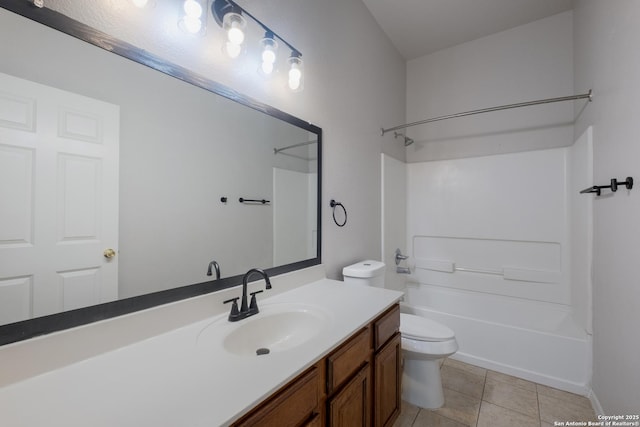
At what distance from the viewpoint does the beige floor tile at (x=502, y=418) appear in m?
1.58

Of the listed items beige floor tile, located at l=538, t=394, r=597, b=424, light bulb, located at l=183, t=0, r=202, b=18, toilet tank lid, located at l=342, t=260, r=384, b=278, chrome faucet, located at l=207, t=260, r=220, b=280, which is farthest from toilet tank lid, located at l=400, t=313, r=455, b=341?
light bulb, located at l=183, t=0, r=202, b=18

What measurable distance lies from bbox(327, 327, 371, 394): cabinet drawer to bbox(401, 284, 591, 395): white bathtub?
5.28 feet

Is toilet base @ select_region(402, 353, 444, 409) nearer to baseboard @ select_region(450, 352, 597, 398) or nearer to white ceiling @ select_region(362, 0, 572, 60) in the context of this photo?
baseboard @ select_region(450, 352, 597, 398)

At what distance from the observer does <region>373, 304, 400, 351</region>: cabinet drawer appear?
1195mm

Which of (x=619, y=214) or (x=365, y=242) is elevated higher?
(x=619, y=214)

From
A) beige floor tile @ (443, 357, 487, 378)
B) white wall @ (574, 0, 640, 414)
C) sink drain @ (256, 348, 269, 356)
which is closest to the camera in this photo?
sink drain @ (256, 348, 269, 356)

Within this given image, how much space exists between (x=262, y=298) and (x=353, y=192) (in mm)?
1068

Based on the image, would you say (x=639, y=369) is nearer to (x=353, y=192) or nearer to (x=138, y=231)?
(x=353, y=192)

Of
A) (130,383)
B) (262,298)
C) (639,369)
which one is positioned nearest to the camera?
(130,383)

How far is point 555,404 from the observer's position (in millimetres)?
1754

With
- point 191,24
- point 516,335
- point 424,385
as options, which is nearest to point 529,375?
point 516,335

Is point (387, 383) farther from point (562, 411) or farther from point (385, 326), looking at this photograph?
point (562, 411)

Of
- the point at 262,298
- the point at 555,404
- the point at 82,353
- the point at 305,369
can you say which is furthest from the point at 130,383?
the point at 555,404

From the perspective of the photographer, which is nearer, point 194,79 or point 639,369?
point 194,79
